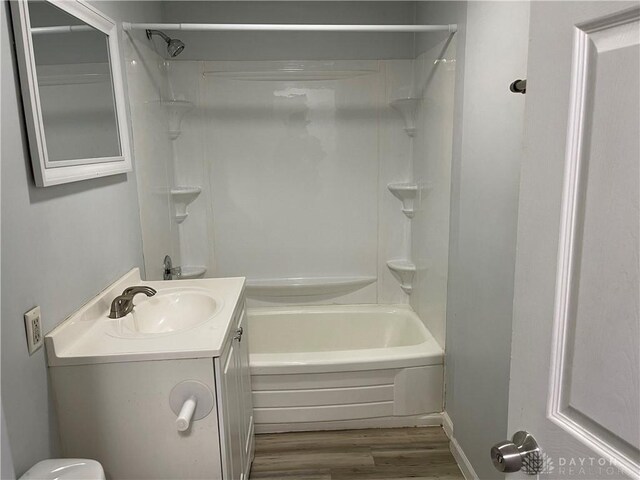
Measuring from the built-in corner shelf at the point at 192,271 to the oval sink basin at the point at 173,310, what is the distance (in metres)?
1.08

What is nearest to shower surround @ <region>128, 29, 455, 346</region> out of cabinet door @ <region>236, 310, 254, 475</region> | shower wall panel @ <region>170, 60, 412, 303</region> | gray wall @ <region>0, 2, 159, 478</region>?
shower wall panel @ <region>170, 60, 412, 303</region>

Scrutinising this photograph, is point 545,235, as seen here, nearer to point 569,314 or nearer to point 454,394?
point 569,314

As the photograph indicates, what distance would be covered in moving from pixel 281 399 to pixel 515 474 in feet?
5.76

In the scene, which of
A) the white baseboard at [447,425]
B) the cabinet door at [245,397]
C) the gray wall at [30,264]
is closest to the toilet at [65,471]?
the gray wall at [30,264]

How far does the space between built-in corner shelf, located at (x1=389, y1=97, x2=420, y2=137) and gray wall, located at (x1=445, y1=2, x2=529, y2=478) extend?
29.7 inches

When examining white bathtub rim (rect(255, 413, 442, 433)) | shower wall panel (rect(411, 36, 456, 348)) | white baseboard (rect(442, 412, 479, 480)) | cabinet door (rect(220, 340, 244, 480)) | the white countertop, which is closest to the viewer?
the white countertop

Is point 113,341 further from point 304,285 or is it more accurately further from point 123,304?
point 304,285

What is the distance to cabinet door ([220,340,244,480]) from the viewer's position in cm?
146

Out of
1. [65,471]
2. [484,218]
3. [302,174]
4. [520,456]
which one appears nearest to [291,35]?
[302,174]

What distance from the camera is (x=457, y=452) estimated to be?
2.29m

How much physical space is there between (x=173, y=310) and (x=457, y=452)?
58.3 inches

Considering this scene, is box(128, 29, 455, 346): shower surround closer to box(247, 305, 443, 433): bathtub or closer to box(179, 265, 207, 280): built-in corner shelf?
box(179, 265, 207, 280): built-in corner shelf

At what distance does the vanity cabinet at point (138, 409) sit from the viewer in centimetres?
137

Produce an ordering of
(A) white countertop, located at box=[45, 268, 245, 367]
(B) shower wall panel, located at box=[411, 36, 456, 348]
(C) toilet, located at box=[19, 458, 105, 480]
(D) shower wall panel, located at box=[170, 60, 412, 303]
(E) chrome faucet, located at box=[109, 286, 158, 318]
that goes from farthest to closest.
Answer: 1. (D) shower wall panel, located at box=[170, 60, 412, 303]
2. (B) shower wall panel, located at box=[411, 36, 456, 348]
3. (E) chrome faucet, located at box=[109, 286, 158, 318]
4. (A) white countertop, located at box=[45, 268, 245, 367]
5. (C) toilet, located at box=[19, 458, 105, 480]
